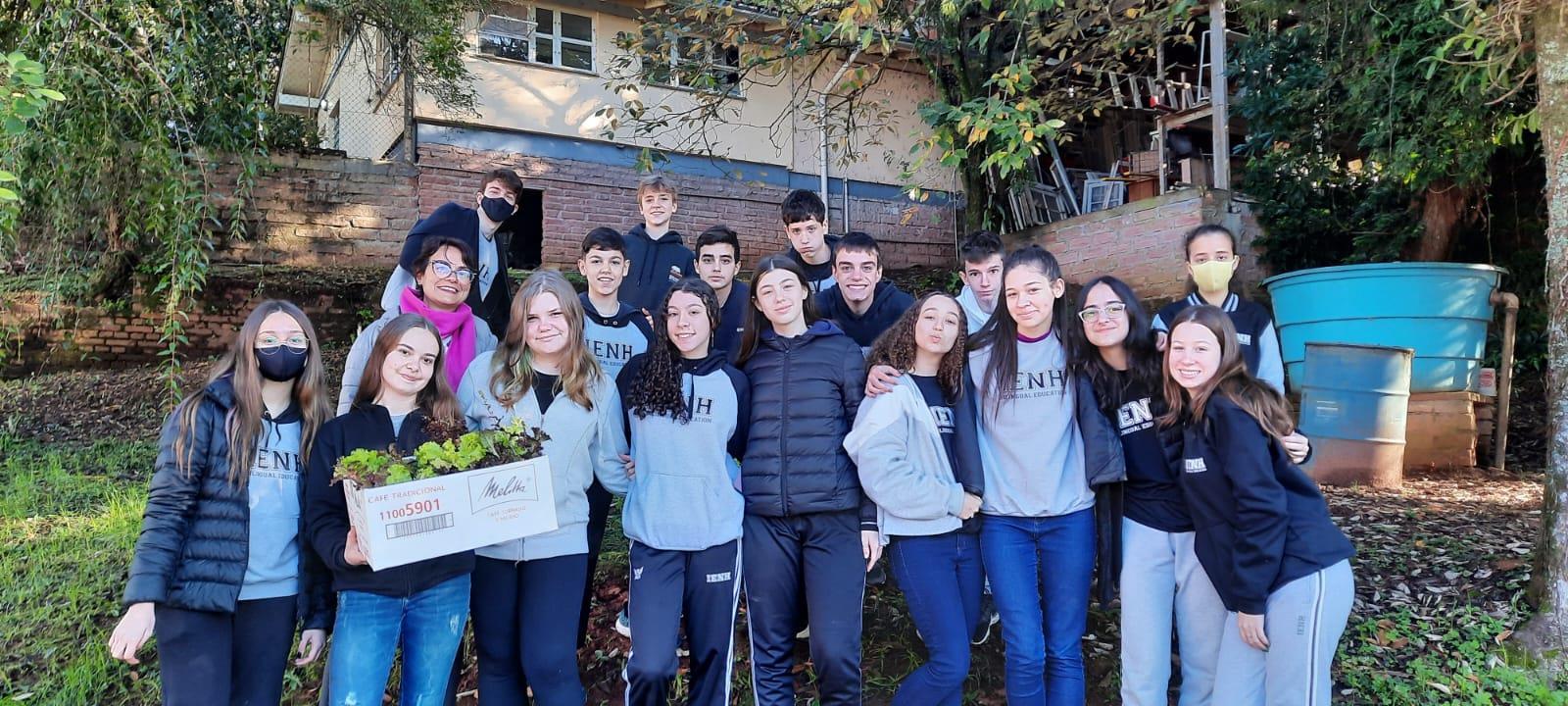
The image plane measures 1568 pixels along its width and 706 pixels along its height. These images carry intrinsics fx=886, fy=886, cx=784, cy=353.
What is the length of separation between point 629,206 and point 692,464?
9.47 meters

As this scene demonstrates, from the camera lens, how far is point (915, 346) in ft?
10.5

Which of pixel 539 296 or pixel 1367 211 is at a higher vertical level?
pixel 1367 211

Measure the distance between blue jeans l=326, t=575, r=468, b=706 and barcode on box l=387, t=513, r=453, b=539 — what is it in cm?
33

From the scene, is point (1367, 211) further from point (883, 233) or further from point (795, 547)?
point (795, 547)

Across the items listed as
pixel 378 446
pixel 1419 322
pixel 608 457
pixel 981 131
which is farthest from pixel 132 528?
pixel 1419 322

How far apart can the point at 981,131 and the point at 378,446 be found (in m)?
3.35

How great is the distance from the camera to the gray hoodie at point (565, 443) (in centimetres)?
289

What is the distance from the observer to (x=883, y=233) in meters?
13.5

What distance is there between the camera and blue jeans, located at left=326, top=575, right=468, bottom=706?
8.79 ft

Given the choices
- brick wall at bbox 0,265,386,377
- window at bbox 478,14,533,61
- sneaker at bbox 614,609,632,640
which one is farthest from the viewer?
window at bbox 478,14,533,61

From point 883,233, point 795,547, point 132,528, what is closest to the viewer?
point 795,547

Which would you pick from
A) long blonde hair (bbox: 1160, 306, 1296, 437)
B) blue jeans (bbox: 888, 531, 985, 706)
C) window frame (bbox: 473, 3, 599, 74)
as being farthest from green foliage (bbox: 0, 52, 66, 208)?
window frame (bbox: 473, 3, 599, 74)

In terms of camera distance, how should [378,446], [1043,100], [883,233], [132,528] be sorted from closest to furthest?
[378,446] < [132,528] < [1043,100] < [883,233]

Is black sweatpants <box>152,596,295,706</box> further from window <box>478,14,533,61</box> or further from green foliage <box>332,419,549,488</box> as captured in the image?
window <box>478,14,533,61</box>
